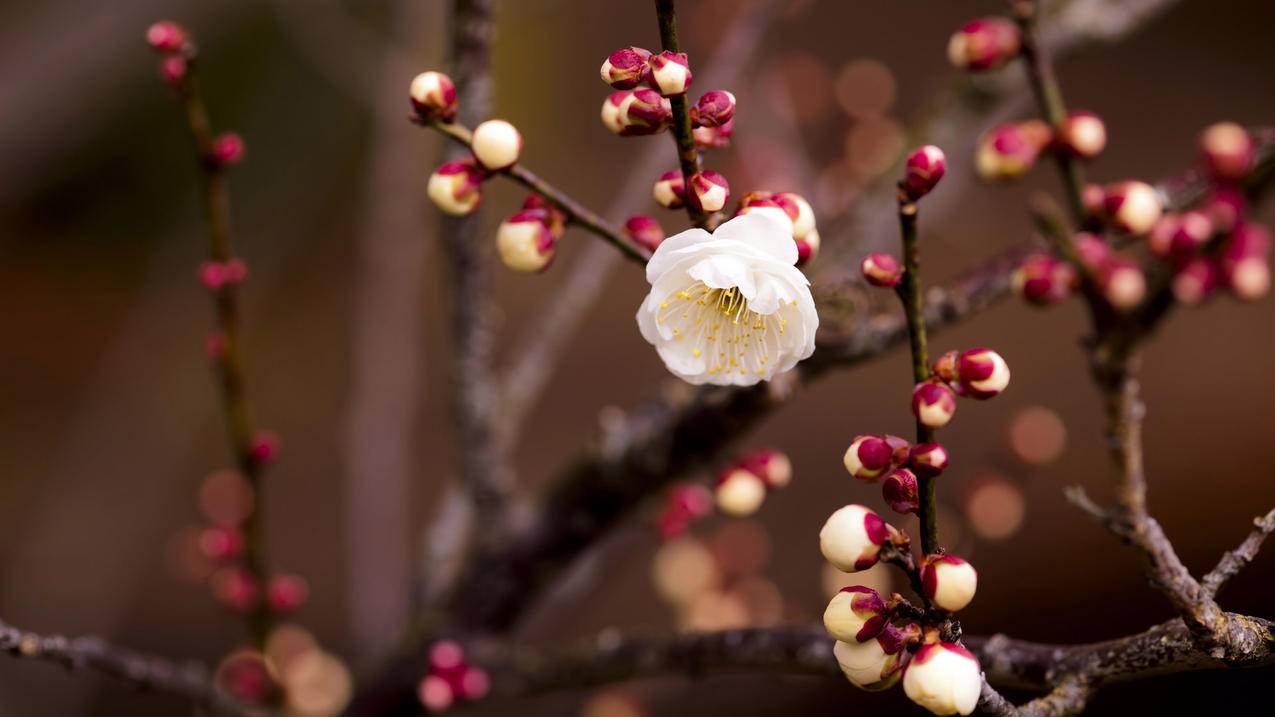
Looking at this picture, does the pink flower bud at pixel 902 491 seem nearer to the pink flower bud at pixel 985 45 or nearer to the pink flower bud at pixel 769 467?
the pink flower bud at pixel 769 467

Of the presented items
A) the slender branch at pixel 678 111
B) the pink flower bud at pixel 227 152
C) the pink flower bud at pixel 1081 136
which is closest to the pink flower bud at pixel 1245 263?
the pink flower bud at pixel 1081 136

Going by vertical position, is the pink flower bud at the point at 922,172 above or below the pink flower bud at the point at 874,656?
above

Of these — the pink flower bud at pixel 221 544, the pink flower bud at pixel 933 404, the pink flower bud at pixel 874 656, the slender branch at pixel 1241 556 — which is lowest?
the pink flower bud at pixel 874 656

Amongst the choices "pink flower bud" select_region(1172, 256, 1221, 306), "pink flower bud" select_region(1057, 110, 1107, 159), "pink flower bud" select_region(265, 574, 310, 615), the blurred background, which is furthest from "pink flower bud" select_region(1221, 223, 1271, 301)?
"pink flower bud" select_region(265, 574, 310, 615)

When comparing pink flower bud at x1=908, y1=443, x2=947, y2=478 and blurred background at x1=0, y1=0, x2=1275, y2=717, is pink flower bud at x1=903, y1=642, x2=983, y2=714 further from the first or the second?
blurred background at x1=0, y1=0, x2=1275, y2=717

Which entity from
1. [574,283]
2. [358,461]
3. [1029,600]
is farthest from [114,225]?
[1029,600]

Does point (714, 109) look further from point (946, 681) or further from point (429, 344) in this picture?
point (429, 344)

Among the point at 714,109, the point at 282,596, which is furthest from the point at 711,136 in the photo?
the point at 282,596
